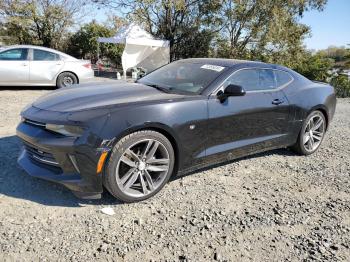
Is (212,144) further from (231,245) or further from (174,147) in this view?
(231,245)

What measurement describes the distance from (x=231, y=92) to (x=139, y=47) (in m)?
15.0

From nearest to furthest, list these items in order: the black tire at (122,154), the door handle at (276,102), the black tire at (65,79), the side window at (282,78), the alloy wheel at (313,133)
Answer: the black tire at (122,154)
the door handle at (276,102)
the side window at (282,78)
the alloy wheel at (313,133)
the black tire at (65,79)

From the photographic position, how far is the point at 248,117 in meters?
4.17

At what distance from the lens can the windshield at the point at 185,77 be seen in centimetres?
403

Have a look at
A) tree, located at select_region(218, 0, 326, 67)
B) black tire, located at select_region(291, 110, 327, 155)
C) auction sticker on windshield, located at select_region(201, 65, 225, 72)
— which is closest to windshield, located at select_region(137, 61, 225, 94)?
auction sticker on windshield, located at select_region(201, 65, 225, 72)

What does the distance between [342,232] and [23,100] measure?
24.8ft

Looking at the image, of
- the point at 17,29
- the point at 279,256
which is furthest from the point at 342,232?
the point at 17,29

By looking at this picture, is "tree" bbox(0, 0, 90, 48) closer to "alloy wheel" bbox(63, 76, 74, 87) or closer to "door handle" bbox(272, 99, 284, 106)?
"alloy wheel" bbox(63, 76, 74, 87)

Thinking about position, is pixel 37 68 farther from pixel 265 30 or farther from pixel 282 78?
pixel 265 30

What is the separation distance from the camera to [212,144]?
3.89 metres

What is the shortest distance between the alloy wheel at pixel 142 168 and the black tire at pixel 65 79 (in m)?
7.46

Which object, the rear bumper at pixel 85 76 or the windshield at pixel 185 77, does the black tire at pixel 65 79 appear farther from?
the windshield at pixel 185 77

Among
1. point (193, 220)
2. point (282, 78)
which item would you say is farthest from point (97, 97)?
point (282, 78)

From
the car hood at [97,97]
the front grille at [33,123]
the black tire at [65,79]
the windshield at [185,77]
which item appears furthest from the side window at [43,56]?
the front grille at [33,123]
